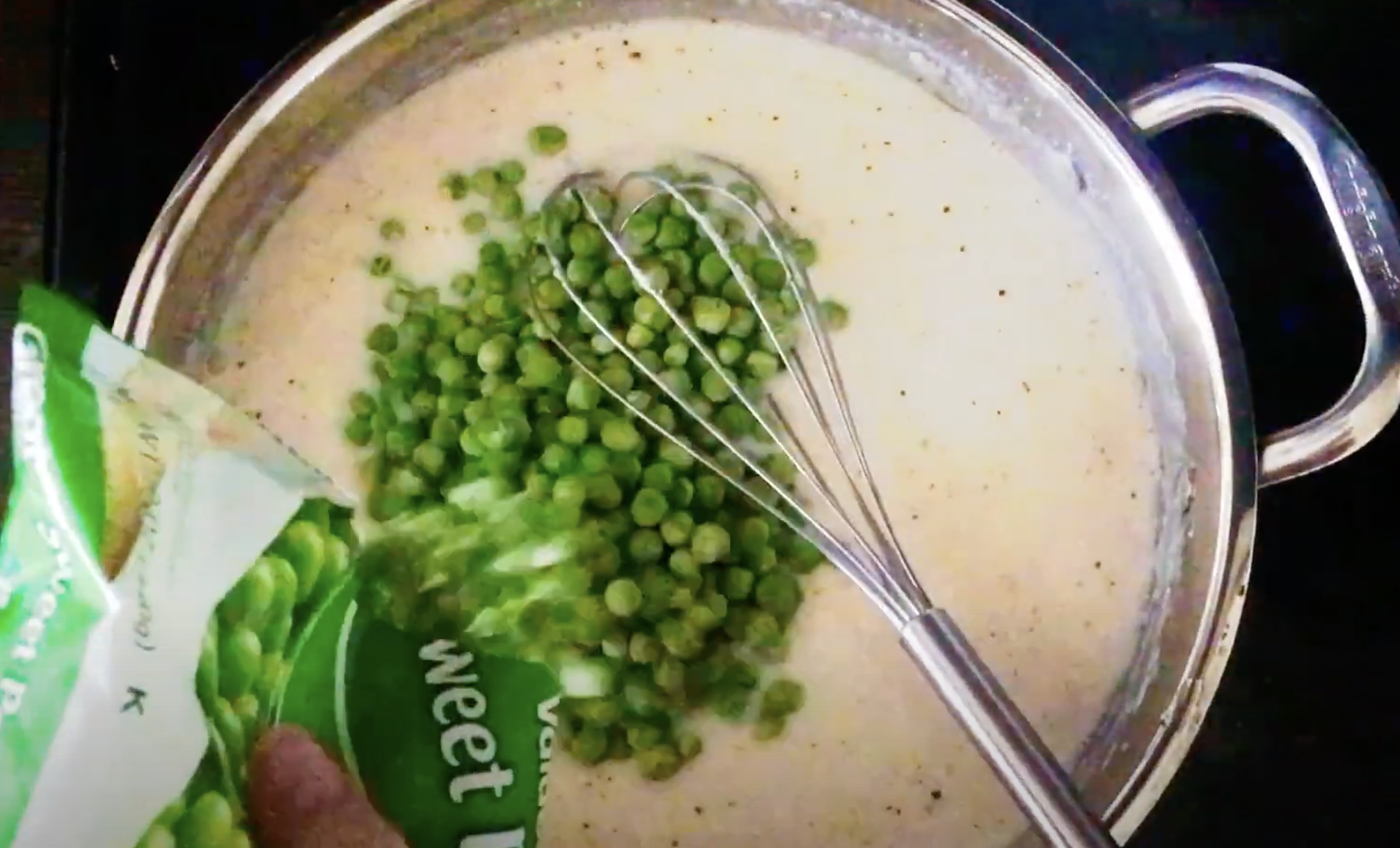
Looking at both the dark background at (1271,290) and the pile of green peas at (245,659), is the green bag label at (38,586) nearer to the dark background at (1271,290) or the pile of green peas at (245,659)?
the pile of green peas at (245,659)

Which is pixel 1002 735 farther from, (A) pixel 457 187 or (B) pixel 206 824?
(A) pixel 457 187

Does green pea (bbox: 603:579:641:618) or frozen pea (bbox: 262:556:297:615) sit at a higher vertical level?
frozen pea (bbox: 262:556:297:615)

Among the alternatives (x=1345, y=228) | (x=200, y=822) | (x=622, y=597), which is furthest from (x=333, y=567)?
(x=1345, y=228)

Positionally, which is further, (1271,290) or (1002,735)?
(1271,290)

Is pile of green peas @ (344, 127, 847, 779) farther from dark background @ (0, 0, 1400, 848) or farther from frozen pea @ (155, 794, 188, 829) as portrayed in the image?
frozen pea @ (155, 794, 188, 829)

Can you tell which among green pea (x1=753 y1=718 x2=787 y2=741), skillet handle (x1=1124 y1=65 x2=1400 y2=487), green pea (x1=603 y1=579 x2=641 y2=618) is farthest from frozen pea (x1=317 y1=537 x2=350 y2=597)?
skillet handle (x1=1124 y1=65 x2=1400 y2=487)

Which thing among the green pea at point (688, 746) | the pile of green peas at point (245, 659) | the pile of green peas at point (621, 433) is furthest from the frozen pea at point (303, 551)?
the green pea at point (688, 746)
